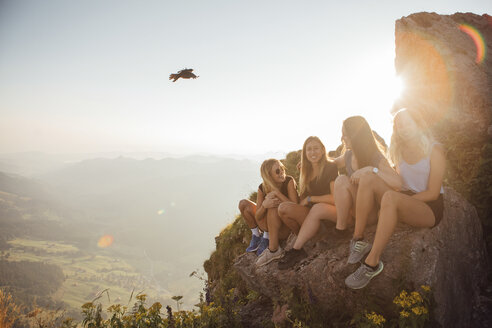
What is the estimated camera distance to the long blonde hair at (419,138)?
3.99m

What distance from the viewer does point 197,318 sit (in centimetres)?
422

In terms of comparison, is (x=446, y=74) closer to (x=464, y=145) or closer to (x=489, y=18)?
(x=464, y=145)

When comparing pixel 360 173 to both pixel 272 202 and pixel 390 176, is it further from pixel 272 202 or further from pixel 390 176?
pixel 272 202

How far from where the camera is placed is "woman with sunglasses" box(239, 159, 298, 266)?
547 cm

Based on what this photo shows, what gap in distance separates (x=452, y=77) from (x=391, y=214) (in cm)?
807

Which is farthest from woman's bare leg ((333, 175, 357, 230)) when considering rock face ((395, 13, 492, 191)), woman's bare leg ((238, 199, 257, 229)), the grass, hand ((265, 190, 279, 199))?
the grass

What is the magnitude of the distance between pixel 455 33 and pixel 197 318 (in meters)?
13.3

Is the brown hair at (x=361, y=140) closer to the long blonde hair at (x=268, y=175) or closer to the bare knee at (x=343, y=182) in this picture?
the bare knee at (x=343, y=182)

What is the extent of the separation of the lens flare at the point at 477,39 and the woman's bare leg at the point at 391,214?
28.3ft

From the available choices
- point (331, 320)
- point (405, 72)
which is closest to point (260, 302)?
point (331, 320)

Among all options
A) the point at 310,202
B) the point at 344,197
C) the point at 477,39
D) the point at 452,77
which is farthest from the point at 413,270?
the point at 477,39

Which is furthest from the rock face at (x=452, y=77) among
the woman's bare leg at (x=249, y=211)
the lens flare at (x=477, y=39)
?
the woman's bare leg at (x=249, y=211)

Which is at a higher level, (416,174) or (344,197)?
(416,174)

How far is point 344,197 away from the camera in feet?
14.7
